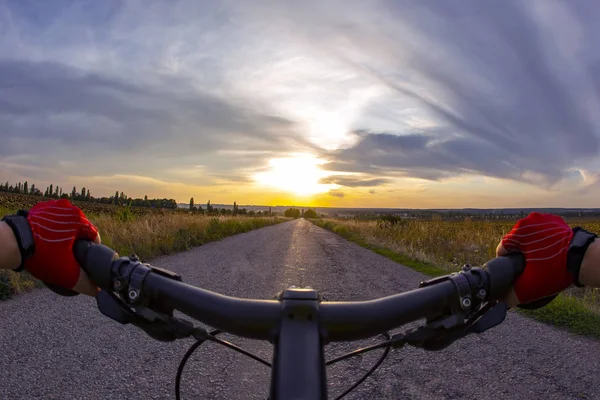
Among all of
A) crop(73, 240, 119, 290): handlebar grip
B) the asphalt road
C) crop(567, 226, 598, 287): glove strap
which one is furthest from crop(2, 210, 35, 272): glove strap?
the asphalt road

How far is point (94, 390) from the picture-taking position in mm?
3270

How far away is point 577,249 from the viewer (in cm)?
84

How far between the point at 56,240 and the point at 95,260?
4.1 inches

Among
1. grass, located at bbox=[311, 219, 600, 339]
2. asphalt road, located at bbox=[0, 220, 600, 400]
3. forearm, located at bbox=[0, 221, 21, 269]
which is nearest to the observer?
forearm, located at bbox=[0, 221, 21, 269]

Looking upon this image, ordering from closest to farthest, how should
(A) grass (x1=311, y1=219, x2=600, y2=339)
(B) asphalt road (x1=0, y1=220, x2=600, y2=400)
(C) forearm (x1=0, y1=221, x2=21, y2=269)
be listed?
(C) forearm (x1=0, y1=221, x2=21, y2=269) → (B) asphalt road (x1=0, y1=220, x2=600, y2=400) → (A) grass (x1=311, y1=219, x2=600, y2=339)

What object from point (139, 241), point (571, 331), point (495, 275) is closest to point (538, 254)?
point (495, 275)

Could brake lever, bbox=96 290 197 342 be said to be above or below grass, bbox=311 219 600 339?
above

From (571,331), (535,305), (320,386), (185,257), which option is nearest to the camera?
(320,386)

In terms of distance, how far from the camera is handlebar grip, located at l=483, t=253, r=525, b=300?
94 centimetres

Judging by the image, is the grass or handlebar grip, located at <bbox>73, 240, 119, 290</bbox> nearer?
handlebar grip, located at <bbox>73, 240, 119, 290</bbox>

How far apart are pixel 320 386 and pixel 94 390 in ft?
10.6

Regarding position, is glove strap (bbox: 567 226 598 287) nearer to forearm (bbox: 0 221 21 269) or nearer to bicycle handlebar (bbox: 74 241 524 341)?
bicycle handlebar (bbox: 74 241 524 341)

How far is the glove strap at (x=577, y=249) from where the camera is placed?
828 mm

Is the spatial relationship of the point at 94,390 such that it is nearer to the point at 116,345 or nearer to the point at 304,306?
the point at 116,345
